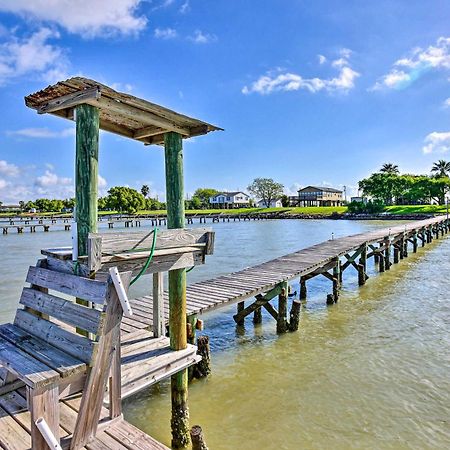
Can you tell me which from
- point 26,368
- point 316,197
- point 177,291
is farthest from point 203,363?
point 316,197

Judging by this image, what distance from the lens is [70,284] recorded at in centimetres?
349

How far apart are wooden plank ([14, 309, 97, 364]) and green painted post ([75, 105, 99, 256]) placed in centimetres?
80

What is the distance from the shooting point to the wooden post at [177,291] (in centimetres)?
506

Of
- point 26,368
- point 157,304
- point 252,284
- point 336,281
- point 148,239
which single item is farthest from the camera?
point 336,281

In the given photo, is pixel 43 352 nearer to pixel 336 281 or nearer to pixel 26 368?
pixel 26 368

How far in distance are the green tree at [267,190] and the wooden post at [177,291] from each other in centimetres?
12561

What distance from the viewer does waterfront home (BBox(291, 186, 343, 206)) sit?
121 m

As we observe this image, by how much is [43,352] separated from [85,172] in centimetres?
172

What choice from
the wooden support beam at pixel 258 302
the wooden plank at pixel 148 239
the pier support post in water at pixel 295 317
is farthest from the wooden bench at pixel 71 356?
the pier support post in water at pixel 295 317

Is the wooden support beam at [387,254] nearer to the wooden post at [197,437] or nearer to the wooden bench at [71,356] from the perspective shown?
the wooden post at [197,437]

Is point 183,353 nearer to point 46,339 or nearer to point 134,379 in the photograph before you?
point 134,379

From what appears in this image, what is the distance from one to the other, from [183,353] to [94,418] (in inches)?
72.6

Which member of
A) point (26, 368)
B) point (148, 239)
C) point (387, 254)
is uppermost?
point (148, 239)

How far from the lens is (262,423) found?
5969mm
